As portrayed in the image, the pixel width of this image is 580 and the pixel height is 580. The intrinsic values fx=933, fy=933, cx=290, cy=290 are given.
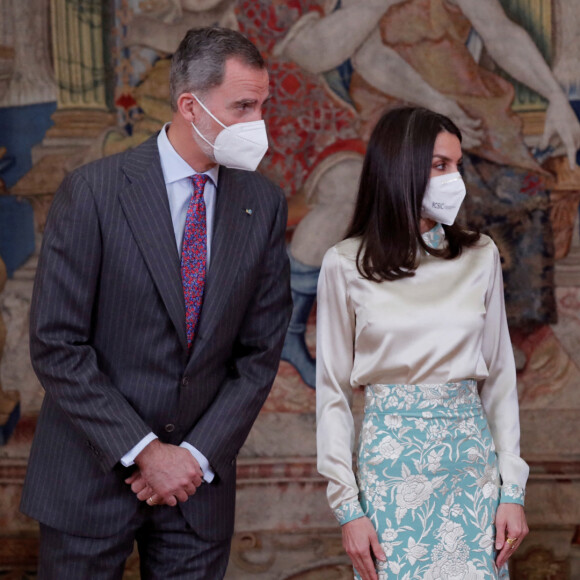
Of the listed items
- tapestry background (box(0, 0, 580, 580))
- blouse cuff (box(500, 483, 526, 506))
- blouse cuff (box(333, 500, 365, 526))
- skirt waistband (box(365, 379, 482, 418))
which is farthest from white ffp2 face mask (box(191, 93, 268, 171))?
tapestry background (box(0, 0, 580, 580))

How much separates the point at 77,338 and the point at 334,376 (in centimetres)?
74

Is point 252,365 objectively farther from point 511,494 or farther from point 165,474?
point 511,494

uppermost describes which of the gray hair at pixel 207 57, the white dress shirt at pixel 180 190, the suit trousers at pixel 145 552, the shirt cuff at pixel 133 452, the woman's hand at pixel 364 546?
the gray hair at pixel 207 57

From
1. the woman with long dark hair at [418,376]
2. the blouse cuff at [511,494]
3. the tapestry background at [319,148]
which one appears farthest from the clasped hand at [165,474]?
the tapestry background at [319,148]

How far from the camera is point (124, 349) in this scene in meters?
2.62

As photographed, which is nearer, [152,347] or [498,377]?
[152,347]

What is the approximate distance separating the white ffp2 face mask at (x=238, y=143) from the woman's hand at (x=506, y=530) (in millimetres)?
1222

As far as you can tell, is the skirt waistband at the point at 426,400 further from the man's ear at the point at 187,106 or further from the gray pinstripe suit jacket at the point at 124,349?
the man's ear at the point at 187,106

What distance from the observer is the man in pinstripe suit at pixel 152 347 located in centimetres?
254

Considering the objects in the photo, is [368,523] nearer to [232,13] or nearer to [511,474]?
[511,474]

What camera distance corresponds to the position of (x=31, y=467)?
2.72 meters

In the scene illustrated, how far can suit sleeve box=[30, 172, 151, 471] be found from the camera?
2516 millimetres

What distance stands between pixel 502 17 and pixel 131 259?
3.18 meters

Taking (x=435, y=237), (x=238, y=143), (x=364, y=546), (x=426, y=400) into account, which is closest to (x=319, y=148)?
(x=435, y=237)
